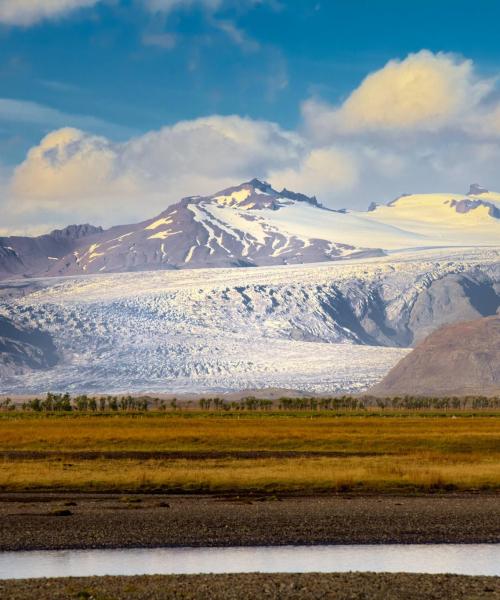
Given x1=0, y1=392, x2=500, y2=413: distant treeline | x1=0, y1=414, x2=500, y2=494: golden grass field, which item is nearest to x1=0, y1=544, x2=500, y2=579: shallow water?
x1=0, y1=414, x2=500, y2=494: golden grass field

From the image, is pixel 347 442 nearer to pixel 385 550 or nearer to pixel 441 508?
pixel 441 508

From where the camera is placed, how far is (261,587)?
18.4m

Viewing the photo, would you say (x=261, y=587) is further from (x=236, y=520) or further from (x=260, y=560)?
(x=236, y=520)

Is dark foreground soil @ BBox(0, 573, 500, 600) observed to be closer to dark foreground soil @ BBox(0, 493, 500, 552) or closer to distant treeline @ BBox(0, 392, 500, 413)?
dark foreground soil @ BBox(0, 493, 500, 552)

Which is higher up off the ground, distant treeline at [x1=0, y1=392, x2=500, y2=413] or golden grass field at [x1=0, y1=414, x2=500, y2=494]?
golden grass field at [x1=0, y1=414, x2=500, y2=494]

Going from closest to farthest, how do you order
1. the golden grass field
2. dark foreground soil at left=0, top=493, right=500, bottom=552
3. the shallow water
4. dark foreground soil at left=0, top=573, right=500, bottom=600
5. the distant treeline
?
dark foreground soil at left=0, top=573, right=500, bottom=600 < the shallow water < dark foreground soil at left=0, top=493, right=500, bottom=552 < the golden grass field < the distant treeline

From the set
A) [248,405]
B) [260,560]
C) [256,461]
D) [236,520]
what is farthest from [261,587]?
[248,405]

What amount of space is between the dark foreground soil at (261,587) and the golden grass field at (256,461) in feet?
47.6

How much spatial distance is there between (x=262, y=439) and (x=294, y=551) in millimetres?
35550

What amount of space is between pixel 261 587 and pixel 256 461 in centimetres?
2584

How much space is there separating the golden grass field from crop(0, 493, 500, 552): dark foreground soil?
2539mm

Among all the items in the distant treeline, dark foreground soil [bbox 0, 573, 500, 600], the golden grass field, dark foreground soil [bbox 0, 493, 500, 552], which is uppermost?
dark foreground soil [bbox 0, 573, 500, 600]

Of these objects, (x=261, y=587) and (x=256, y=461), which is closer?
(x=261, y=587)

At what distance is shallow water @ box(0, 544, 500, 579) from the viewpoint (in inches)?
841
